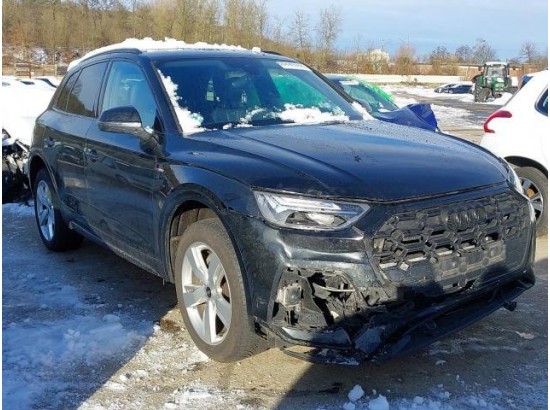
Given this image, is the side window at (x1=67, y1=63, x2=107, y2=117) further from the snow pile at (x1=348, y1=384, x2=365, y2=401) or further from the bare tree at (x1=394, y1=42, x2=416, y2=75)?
the bare tree at (x1=394, y1=42, x2=416, y2=75)

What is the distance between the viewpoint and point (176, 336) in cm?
388

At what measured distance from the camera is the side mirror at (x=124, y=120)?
3855 mm

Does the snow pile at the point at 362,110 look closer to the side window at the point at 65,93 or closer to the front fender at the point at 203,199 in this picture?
the front fender at the point at 203,199

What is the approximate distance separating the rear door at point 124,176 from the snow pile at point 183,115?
13 cm

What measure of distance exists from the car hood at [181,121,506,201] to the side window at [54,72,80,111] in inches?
90.7

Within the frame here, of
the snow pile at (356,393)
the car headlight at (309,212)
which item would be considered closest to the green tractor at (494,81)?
the snow pile at (356,393)

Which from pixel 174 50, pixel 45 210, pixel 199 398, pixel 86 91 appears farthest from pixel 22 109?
pixel 199 398

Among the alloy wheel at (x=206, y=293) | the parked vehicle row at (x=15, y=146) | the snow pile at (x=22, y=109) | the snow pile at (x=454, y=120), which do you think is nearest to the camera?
the alloy wheel at (x=206, y=293)

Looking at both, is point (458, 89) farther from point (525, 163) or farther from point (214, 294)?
point (214, 294)

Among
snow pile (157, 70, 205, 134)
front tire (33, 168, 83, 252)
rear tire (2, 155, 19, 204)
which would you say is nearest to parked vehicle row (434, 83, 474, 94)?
rear tire (2, 155, 19, 204)

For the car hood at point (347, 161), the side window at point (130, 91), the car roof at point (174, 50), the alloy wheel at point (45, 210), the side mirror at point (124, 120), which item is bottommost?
the alloy wheel at point (45, 210)

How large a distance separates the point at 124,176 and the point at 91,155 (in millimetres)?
601

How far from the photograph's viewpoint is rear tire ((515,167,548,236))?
227 inches

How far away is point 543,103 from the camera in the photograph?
19.1 ft
